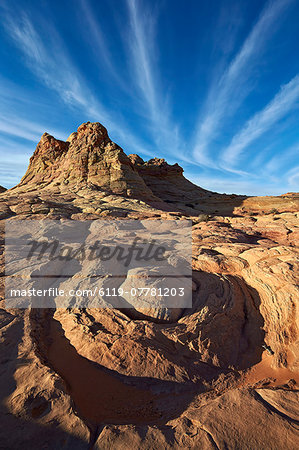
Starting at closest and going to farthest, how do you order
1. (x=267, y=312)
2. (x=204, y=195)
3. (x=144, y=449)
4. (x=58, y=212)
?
(x=144, y=449) → (x=267, y=312) → (x=58, y=212) → (x=204, y=195)

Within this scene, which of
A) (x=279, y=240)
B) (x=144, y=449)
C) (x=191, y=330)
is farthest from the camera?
(x=279, y=240)

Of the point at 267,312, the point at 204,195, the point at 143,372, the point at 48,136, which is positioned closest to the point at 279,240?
the point at 267,312

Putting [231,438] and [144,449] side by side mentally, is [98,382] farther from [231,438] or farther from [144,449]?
[231,438]

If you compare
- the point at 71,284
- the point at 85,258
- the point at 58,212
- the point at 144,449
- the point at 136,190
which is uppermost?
the point at 136,190

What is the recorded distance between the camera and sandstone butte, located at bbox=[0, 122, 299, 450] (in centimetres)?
406

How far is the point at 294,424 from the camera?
13.6ft

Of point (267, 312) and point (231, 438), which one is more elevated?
point (267, 312)

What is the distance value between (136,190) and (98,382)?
29662mm

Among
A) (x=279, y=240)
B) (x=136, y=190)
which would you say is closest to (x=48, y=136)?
Result: (x=136, y=190)

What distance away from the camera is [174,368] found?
617 centimetres

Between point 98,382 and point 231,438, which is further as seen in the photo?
point 98,382

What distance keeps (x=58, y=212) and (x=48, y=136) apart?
3448cm

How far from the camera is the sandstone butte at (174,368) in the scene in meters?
4.06

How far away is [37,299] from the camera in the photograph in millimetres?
8516
